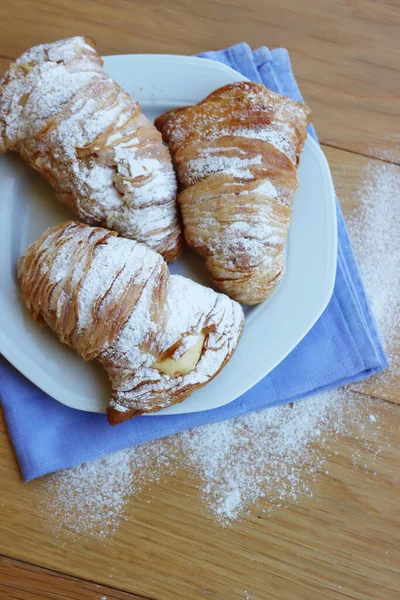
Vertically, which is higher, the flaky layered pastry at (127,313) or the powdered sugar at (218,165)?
the powdered sugar at (218,165)

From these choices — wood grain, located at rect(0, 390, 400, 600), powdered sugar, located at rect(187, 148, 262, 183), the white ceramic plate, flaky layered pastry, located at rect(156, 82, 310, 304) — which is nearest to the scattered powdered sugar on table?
wood grain, located at rect(0, 390, 400, 600)

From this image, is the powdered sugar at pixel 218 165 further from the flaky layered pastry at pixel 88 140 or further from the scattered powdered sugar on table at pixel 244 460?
the scattered powdered sugar on table at pixel 244 460

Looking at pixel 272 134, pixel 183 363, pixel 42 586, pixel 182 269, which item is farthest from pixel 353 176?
pixel 42 586

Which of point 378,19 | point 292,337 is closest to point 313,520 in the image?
point 292,337

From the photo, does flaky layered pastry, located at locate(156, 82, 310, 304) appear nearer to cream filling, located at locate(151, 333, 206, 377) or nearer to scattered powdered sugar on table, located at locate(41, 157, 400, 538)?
cream filling, located at locate(151, 333, 206, 377)

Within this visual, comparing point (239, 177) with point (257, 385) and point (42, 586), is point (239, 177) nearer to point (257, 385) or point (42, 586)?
point (257, 385)

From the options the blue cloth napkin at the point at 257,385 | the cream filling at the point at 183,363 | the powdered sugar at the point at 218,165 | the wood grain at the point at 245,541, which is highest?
the powdered sugar at the point at 218,165

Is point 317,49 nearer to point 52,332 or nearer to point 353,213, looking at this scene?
point 353,213

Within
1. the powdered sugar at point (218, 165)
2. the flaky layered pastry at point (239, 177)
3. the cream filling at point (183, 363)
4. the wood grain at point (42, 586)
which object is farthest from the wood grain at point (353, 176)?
the wood grain at point (42, 586)
